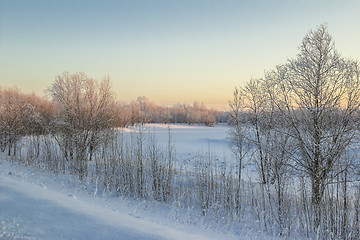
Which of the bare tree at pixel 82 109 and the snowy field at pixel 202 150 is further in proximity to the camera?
the snowy field at pixel 202 150

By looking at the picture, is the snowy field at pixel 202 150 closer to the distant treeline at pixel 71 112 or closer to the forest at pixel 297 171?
the forest at pixel 297 171

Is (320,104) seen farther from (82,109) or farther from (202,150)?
(82,109)

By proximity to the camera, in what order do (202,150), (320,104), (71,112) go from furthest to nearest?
1. (71,112)
2. (202,150)
3. (320,104)

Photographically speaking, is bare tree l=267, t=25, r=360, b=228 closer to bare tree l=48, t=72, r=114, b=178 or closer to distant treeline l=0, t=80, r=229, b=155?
distant treeline l=0, t=80, r=229, b=155

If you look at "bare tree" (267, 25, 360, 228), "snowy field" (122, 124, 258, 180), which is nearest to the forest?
"bare tree" (267, 25, 360, 228)

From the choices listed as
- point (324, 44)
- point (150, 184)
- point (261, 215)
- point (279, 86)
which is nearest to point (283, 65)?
Result: point (279, 86)

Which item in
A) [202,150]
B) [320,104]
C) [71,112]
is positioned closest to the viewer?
[320,104]

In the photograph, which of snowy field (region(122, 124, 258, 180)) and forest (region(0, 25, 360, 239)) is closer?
forest (region(0, 25, 360, 239))

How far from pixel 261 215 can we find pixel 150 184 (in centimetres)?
462

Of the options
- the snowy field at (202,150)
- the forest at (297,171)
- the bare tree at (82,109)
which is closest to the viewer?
the forest at (297,171)

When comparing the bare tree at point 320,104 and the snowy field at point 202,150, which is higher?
the bare tree at point 320,104

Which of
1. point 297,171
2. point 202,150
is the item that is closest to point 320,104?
point 297,171

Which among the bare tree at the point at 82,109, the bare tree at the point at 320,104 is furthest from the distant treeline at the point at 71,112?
the bare tree at the point at 320,104

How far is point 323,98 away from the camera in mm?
7734
